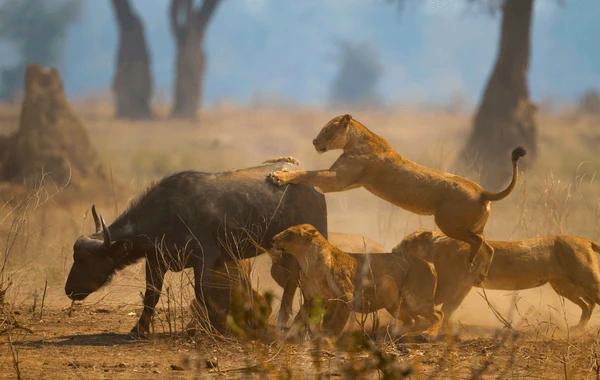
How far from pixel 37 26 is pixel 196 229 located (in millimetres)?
53683

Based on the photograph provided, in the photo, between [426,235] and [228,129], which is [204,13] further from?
[426,235]

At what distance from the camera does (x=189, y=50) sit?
42625 millimetres

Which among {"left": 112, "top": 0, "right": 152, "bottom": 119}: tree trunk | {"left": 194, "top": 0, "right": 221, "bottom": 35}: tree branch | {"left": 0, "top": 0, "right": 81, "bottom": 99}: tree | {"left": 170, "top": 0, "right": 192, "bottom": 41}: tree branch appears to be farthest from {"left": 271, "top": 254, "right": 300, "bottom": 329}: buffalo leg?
{"left": 0, "top": 0, "right": 81, "bottom": 99}: tree

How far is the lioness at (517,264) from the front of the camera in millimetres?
8945

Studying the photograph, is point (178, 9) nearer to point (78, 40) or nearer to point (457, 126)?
point (457, 126)

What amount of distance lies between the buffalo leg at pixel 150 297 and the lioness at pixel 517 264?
6.13 ft

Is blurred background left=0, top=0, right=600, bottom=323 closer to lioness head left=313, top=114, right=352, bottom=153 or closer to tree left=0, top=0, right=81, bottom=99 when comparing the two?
tree left=0, top=0, right=81, bottom=99

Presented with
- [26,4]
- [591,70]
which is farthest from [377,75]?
[591,70]

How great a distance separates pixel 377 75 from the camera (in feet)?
238

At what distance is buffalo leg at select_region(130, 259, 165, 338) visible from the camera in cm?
878

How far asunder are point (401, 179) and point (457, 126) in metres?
31.3

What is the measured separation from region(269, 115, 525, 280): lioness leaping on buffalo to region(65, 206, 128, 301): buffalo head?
1523mm

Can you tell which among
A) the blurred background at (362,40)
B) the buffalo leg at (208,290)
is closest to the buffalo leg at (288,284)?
the buffalo leg at (208,290)

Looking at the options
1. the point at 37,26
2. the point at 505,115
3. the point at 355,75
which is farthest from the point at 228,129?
the point at 355,75
